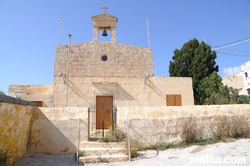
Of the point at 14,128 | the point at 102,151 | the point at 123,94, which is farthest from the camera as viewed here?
the point at 123,94

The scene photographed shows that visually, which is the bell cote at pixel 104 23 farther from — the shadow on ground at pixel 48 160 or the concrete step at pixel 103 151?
the shadow on ground at pixel 48 160

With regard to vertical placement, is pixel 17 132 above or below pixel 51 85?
below

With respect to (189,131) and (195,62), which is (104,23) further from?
(195,62)

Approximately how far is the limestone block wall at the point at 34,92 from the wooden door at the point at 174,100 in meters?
6.71

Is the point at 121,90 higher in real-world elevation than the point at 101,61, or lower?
lower

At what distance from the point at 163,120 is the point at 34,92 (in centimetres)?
792

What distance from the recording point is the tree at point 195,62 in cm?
1641

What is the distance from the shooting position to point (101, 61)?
34.8 feet

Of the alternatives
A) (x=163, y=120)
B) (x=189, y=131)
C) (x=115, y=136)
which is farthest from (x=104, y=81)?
(x=189, y=131)

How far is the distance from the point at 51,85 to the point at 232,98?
11.2 meters

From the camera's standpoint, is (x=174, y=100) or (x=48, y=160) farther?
(x=174, y=100)

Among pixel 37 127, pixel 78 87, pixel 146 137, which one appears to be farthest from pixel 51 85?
pixel 146 137

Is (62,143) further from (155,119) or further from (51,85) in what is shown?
(51,85)

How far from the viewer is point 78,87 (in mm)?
10023
